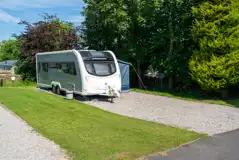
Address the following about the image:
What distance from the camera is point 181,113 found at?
35.1 ft

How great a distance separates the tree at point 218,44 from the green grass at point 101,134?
235 inches

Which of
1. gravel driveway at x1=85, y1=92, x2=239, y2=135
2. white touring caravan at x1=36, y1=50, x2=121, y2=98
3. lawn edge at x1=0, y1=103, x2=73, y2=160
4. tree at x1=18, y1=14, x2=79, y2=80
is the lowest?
gravel driveway at x1=85, y1=92, x2=239, y2=135

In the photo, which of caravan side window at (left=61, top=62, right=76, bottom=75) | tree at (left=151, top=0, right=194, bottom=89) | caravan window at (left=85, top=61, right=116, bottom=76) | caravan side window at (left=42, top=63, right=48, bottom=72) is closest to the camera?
caravan window at (left=85, top=61, right=116, bottom=76)

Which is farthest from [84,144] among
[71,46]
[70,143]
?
[71,46]

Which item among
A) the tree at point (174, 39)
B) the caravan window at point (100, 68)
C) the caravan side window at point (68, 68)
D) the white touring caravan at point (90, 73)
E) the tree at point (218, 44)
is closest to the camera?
the tree at point (218, 44)

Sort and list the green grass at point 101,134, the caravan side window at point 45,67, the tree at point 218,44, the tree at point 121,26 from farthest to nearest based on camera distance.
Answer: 1. the tree at point 121,26
2. the caravan side window at point 45,67
3. the tree at point 218,44
4. the green grass at point 101,134

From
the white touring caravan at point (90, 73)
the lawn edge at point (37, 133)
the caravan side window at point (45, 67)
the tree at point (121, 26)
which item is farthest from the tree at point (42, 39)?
the lawn edge at point (37, 133)

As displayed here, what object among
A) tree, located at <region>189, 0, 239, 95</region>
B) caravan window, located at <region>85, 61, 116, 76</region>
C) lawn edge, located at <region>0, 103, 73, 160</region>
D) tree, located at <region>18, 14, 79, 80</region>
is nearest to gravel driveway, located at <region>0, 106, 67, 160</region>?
lawn edge, located at <region>0, 103, 73, 160</region>

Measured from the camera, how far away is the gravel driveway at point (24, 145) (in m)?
5.57

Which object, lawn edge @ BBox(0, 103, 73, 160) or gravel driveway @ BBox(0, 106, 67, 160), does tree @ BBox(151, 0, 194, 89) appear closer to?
lawn edge @ BBox(0, 103, 73, 160)

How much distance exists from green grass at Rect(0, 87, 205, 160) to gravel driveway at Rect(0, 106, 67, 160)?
23cm

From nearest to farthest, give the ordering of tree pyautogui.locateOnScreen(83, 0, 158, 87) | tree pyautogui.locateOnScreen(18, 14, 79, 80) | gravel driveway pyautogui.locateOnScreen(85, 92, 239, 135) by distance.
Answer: gravel driveway pyautogui.locateOnScreen(85, 92, 239, 135) → tree pyautogui.locateOnScreen(83, 0, 158, 87) → tree pyautogui.locateOnScreen(18, 14, 79, 80)

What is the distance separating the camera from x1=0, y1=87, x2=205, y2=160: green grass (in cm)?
579

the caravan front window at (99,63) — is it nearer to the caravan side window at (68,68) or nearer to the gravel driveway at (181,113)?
the caravan side window at (68,68)
